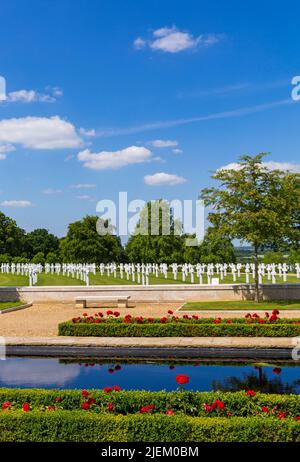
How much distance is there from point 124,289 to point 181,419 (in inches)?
788

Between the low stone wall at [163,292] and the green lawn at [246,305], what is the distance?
108 centimetres

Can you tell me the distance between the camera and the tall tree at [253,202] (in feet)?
78.4

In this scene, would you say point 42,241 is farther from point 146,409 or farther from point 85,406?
point 146,409

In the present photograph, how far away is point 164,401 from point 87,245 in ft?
183

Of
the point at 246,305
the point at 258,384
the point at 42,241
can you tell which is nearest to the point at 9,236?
the point at 42,241

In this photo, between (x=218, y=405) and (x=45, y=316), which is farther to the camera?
(x=45, y=316)

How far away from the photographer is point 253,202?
2466cm

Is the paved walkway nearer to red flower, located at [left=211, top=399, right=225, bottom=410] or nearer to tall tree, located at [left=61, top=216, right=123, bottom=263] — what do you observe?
red flower, located at [left=211, top=399, right=225, bottom=410]

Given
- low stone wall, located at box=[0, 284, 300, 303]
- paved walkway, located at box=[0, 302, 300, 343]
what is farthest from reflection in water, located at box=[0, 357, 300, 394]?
low stone wall, located at box=[0, 284, 300, 303]

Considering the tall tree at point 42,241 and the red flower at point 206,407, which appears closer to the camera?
the red flower at point 206,407

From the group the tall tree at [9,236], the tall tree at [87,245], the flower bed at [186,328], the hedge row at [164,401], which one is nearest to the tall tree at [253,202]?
the flower bed at [186,328]

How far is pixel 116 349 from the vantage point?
15.4 m

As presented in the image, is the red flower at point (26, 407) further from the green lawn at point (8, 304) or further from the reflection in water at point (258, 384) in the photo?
the green lawn at point (8, 304)

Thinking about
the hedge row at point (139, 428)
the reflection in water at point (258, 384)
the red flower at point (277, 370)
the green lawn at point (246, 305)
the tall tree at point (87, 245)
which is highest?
the tall tree at point (87, 245)
